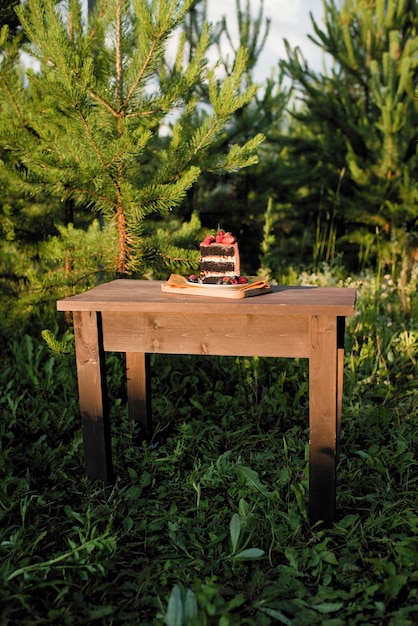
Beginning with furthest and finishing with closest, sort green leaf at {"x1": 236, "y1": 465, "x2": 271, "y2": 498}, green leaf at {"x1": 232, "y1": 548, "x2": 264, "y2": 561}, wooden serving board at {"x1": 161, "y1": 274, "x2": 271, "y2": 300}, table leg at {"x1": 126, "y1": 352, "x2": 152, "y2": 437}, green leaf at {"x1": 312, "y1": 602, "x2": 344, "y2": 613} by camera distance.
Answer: table leg at {"x1": 126, "y1": 352, "x2": 152, "y2": 437} → green leaf at {"x1": 236, "y1": 465, "x2": 271, "y2": 498} → wooden serving board at {"x1": 161, "y1": 274, "x2": 271, "y2": 300} → green leaf at {"x1": 232, "y1": 548, "x2": 264, "y2": 561} → green leaf at {"x1": 312, "y1": 602, "x2": 344, "y2": 613}

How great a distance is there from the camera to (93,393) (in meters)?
2.55

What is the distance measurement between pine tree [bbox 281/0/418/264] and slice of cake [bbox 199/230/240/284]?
3528 mm

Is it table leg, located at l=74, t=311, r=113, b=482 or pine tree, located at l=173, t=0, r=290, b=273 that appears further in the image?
pine tree, located at l=173, t=0, r=290, b=273

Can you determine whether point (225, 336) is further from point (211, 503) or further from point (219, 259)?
point (211, 503)

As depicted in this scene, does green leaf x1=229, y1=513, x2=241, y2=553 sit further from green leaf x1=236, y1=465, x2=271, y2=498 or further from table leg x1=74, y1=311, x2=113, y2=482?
table leg x1=74, y1=311, x2=113, y2=482

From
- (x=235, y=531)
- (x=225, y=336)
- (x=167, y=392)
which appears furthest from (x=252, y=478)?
(x=167, y=392)

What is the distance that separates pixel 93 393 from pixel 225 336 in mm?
610

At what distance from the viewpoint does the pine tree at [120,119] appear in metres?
3.15

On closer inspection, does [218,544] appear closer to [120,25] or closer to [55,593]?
[55,593]

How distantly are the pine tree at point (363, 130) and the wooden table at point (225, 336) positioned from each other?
3.79 m

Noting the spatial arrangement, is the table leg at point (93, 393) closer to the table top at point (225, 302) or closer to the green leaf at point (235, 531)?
the table top at point (225, 302)

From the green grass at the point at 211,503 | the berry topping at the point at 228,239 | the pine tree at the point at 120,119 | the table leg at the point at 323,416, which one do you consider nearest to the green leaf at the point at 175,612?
the green grass at the point at 211,503

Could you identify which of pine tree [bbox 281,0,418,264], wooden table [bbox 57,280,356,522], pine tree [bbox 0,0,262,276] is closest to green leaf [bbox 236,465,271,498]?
wooden table [bbox 57,280,356,522]

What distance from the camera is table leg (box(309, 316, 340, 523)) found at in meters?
2.23
